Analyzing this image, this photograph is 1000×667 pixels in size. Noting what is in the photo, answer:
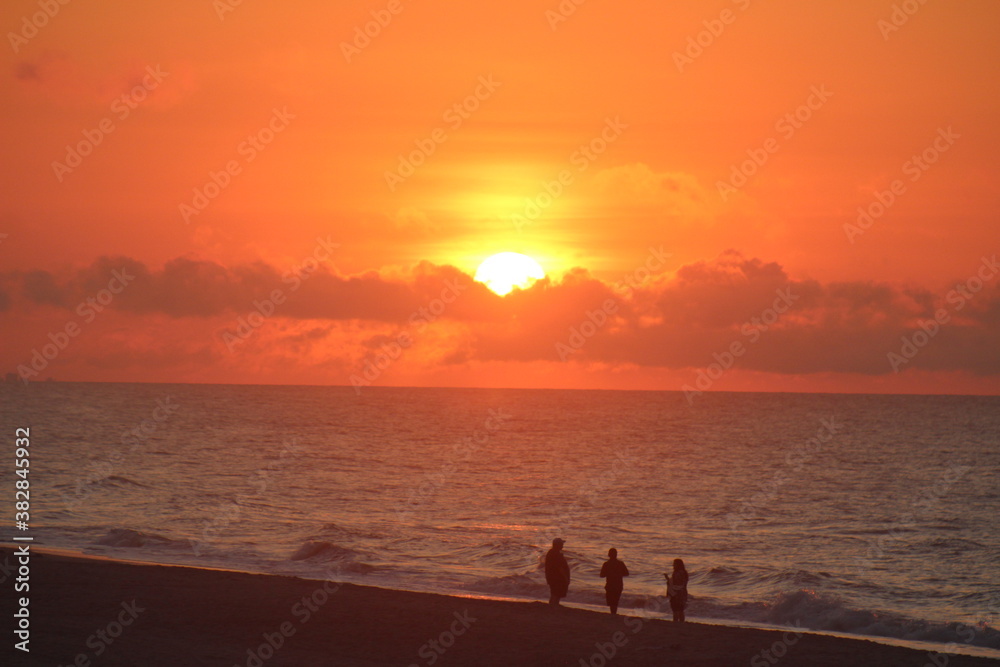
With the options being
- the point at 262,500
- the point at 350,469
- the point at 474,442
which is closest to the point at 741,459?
the point at 474,442

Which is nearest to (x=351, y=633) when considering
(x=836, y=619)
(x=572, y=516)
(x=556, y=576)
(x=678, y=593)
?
(x=556, y=576)

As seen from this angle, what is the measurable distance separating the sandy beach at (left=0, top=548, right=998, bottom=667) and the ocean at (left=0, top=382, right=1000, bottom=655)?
5.35 meters

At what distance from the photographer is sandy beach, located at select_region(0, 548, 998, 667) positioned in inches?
656

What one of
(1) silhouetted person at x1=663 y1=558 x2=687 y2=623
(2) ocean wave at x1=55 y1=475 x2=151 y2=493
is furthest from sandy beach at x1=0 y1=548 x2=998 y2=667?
(2) ocean wave at x1=55 y1=475 x2=151 y2=493

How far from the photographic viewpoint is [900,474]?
244 ft

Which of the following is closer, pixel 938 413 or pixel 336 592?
pixel 336 592

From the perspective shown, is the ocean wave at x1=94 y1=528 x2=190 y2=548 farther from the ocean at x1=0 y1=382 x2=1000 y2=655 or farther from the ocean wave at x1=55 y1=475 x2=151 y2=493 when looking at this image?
the ocean wave at x1=55 y1=475 x2=151 y2=493

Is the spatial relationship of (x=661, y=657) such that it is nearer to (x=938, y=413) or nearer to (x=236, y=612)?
(x=236, y=612)

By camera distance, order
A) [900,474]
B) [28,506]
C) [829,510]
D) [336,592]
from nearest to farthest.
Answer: [336,592] < [28,506] < [829,510] < [900,474]

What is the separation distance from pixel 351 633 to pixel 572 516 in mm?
28368

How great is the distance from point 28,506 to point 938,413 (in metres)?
178

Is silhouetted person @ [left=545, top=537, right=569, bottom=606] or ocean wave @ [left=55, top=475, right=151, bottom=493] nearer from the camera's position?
silhouetted person @ [left=545, top=537, right=569, bottom=606]

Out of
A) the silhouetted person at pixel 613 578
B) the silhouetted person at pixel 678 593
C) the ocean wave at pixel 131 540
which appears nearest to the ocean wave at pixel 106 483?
the ocean wave at pixel 131 540

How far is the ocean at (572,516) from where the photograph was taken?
2812 centimetres
